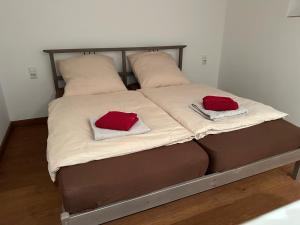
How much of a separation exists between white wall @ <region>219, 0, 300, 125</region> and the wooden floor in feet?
3.14

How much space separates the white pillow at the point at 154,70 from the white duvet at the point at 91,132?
18.9 inches

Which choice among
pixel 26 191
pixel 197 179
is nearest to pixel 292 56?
pixel 197 179

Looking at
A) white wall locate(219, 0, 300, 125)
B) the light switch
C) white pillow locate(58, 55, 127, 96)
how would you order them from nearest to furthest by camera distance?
1. white pillow locate(58, 55, 127, 96)
2. white wall locate(219, 0, 300, 125)
3. the light switch

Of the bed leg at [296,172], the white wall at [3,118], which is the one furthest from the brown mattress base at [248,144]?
the white wall at [3,118]

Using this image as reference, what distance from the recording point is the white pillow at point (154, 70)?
248 cm

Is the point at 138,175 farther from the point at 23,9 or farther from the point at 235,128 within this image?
the point at 23,9

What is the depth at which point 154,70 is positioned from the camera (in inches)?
99.6

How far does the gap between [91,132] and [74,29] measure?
1533 mm

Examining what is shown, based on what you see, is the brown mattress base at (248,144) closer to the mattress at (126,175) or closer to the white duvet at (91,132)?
the mattress at (126,175)

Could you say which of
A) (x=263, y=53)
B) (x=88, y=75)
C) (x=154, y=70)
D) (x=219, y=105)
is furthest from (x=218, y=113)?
(x=263, y=53)

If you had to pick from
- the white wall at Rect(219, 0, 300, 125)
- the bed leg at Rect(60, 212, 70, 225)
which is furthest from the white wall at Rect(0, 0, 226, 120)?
the bed leg at Rect(60, 212, 70, 225)

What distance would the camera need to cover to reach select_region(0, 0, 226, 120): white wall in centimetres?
233

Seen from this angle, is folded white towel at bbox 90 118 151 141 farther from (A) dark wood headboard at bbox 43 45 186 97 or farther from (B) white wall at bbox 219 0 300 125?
(B) white wall at bbox 219 0 300 125

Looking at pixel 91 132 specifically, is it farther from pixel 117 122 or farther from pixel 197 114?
pixel 197 114
